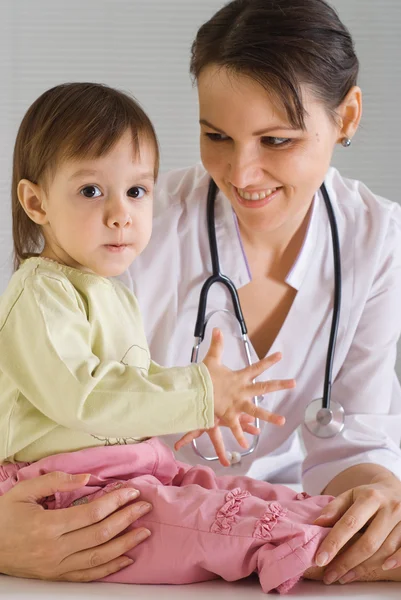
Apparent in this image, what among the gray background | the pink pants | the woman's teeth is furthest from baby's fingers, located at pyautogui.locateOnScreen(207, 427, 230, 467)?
the gray background

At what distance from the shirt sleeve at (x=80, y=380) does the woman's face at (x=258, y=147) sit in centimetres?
44

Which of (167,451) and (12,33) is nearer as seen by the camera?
(167,451)

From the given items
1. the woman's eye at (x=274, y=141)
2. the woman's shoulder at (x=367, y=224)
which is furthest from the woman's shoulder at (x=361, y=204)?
the woman's eye at (x=274, y=141)

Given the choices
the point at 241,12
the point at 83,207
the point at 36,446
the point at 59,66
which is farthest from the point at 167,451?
the point at 59,66

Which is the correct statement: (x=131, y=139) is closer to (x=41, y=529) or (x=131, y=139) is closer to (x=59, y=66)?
(x=41, y=529)

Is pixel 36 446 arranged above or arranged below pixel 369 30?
below

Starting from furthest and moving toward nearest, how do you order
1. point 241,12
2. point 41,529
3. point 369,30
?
point 369,30 < point 241,12 < point 41,529

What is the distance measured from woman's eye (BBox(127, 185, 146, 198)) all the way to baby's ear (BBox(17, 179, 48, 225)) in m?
0.13

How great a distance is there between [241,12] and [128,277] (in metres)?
0.51

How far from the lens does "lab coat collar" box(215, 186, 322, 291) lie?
1.84 meters

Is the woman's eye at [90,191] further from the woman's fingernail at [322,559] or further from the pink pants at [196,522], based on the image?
the woman's fingernail at [322,559]

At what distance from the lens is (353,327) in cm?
185

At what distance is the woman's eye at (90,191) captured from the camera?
134cm

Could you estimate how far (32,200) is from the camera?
4.61ft
